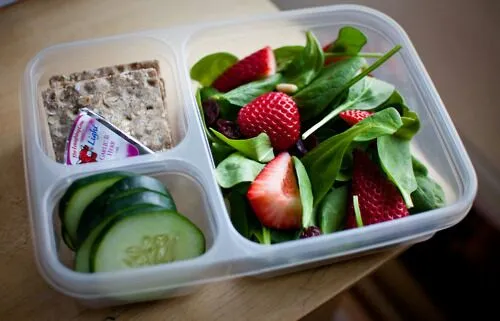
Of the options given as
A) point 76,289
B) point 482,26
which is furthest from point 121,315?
point 482,26

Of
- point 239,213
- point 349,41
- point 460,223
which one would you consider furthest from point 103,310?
point 460,223

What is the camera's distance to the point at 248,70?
1.01 meters

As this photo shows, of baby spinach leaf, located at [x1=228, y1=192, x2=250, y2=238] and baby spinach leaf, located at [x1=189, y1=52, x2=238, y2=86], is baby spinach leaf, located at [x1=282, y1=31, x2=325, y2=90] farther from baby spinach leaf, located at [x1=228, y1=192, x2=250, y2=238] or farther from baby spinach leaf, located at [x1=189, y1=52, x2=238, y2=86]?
baby spinach leaf, located at [x1=228, y1=192, x2=250, y2=238]

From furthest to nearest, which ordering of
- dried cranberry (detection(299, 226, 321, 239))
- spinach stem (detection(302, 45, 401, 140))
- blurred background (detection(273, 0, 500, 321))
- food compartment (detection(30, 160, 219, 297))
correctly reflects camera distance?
blurred background (detection(273, 0, 500, 321)), spinach stem (detection(302, 45, 401, 140)), dried cranberry (detection(299, 226, 321, 239)), food compartment (detection(30, 160, 219, 297))

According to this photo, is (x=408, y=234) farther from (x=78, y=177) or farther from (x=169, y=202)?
(x=78, y=177)

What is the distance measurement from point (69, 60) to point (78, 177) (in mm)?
233

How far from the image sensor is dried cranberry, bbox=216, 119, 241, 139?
942 millimetres

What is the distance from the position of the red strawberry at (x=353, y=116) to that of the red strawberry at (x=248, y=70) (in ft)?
0.45

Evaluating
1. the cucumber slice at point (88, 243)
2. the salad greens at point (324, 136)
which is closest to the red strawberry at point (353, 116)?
the salad greens at point (324, 136)

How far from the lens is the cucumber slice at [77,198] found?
2.64ft

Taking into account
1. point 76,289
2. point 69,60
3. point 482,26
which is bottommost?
point 482,26

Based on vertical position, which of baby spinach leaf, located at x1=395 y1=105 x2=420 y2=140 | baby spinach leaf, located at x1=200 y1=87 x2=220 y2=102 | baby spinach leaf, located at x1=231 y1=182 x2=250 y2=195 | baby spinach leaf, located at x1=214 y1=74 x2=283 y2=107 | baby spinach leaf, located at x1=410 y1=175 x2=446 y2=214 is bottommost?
baby spinach leaf, located at x1=410 y1=175 x2=446 y2=214

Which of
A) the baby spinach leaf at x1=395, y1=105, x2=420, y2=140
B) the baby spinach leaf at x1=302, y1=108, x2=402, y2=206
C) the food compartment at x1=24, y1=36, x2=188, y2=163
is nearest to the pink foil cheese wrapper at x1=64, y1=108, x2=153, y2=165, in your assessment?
the food compartment at x1=24, y1=36, x2=188, y2=163

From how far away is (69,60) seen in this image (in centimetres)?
99
